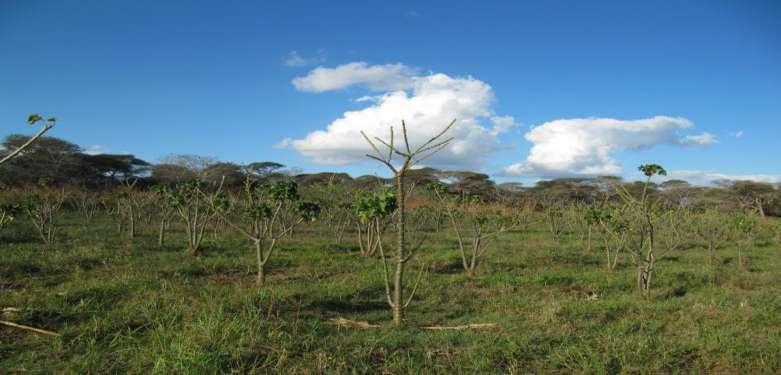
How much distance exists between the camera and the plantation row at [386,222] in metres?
8.02

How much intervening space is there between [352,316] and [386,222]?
7.17 metres

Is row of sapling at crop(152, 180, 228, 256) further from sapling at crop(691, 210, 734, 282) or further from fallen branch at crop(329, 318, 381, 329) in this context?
sapling at crop(691, 210, 734, 282)

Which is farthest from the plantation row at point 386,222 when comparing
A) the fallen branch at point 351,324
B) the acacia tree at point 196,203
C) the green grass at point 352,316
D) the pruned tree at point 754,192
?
the pruned tree at point 754,192

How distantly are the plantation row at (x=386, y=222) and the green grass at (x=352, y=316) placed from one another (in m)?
0.57

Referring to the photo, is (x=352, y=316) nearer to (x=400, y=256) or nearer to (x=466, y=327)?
(x=400, y=256)

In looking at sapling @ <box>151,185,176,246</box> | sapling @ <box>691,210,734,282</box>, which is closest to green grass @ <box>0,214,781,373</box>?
sapling @ <box>151,185,176,246</box>

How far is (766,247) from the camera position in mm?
16766

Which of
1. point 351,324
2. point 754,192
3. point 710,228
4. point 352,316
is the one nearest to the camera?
point 351,324

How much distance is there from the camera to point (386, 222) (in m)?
13.5

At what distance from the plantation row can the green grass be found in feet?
1.88

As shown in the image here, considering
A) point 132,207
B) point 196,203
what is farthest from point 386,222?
point 132,207

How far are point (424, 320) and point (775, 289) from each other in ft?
22.4

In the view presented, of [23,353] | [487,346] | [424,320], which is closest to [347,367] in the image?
[487,346]

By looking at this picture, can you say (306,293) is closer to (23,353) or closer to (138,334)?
(138,334)
